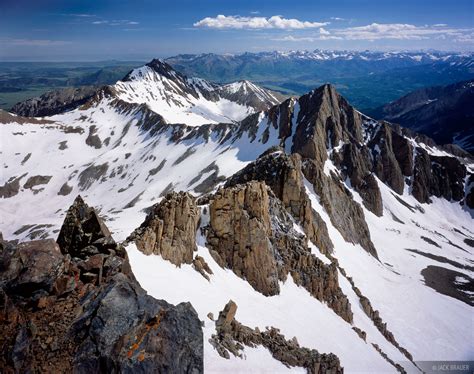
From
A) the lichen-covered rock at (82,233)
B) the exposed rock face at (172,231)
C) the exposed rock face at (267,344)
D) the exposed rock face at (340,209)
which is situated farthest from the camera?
the exposed rock face at (340,209)

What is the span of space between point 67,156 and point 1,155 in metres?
32.5

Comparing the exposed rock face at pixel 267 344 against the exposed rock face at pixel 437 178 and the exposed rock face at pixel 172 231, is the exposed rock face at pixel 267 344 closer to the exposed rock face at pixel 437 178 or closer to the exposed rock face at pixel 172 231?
the exposed rock face at pixel 172 231

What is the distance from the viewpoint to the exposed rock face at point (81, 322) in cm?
1205

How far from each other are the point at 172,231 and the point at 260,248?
11.2 meters

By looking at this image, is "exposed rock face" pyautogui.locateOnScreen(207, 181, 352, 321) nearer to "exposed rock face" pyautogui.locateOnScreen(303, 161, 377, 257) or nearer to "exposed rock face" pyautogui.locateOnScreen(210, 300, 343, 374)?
"exposed rock face" pyautogui.locateOnScreen(210, 300, 343, 374)

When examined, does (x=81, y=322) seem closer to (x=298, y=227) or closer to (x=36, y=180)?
(x=298, y=227)

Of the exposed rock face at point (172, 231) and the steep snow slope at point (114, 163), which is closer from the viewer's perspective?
the exposed rock face at point (172, 231)

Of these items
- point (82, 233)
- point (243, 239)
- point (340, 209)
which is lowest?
point (340, 209)

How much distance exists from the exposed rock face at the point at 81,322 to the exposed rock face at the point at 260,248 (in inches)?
855

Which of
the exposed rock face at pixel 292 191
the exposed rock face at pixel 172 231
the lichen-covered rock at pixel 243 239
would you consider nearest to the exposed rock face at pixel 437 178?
the exposed rock face at pixel 292 191

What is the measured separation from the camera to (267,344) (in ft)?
80.6

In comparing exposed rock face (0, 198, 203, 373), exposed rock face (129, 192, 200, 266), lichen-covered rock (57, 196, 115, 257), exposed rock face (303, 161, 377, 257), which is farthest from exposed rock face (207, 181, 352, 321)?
exposed rock face (303, 161, 377, 257)


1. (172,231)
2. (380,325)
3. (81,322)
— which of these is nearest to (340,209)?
(380,325)

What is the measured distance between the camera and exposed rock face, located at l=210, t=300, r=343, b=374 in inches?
864
